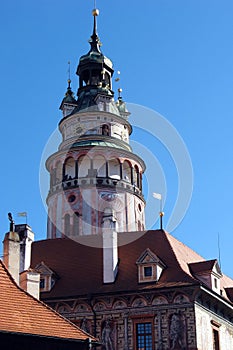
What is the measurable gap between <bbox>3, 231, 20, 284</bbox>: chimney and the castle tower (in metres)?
17.8

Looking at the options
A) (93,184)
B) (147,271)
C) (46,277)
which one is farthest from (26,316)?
(93,184)

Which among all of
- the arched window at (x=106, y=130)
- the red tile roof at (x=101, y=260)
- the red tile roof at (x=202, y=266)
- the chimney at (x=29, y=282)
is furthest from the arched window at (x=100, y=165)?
the chimney at (x=29, y=282)

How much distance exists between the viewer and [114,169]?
3878 cm

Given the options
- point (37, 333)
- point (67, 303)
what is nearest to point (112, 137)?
point (67, 303)

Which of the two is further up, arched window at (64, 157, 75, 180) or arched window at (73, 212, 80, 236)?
arched window at (64, 157, 75, 180)

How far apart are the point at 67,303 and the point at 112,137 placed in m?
14.3

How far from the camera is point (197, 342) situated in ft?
85.3

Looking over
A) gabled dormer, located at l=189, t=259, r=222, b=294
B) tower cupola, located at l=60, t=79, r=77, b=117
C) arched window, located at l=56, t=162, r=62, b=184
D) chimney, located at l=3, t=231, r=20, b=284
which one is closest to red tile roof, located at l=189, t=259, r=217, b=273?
gabled dormer, located at l=189, t=259, r=222, b=294

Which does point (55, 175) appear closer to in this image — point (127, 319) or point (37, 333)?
point (127, 319)

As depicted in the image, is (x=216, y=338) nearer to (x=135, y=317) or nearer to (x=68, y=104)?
(x=135, y=317)

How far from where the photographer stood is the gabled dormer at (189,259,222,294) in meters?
28.9

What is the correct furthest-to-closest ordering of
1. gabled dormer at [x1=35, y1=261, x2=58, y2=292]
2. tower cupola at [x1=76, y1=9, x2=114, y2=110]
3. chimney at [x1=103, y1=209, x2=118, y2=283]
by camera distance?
tower cupola at [x1=76, y1=9, x2=114, y2=110]
gabled dormer at [x1=35, y1=261, x2=58, y2=292]
chimney at [x1=103, y1=209, x2=118, y2=283]

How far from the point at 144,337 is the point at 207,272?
13.6 feet

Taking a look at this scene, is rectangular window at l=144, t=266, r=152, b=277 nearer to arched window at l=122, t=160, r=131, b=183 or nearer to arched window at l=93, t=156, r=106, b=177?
arched window at l=93, t=156, r=106, b=177
